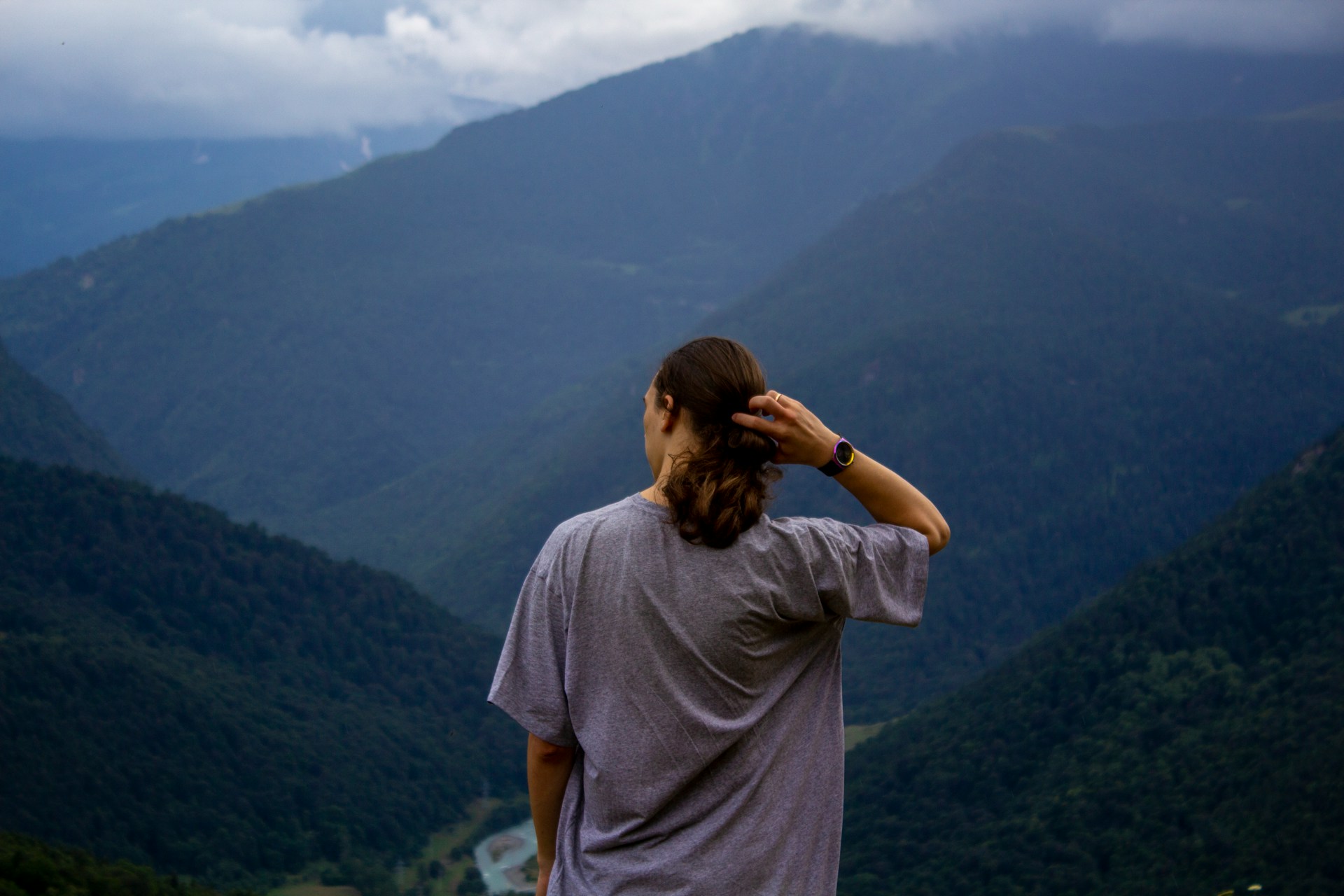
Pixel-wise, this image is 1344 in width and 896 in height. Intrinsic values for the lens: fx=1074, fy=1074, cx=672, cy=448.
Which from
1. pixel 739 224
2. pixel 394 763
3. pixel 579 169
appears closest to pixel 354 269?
pixel 579 169

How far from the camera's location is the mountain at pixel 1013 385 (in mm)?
65625

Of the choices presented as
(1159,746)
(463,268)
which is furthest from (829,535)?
(463,268)

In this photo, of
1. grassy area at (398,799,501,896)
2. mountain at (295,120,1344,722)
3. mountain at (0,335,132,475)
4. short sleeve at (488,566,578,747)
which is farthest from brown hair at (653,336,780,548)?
mountain at (0,335,132,475)

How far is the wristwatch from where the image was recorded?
2.48 meters

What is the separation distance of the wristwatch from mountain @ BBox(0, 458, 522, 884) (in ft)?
86.8

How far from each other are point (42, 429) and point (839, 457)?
241 ft

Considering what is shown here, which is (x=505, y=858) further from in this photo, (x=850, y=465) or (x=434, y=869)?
(x=850, y=465)

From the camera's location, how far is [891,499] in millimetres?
2588

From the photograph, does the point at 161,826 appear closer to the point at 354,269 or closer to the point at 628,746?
the point at 628,746

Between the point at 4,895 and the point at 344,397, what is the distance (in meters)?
118

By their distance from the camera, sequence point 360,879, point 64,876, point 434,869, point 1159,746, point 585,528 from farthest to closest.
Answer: point 434,869
point 360,879
point 1159,746
point 64,876
point 585,528

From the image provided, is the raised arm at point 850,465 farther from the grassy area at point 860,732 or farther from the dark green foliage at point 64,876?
the grassy area at point 860,732

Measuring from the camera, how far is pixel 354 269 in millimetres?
140250

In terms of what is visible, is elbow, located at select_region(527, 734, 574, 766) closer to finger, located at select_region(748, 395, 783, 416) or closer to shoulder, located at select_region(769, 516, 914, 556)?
shoulder, located at select_region(769, 516, 914, 556)
